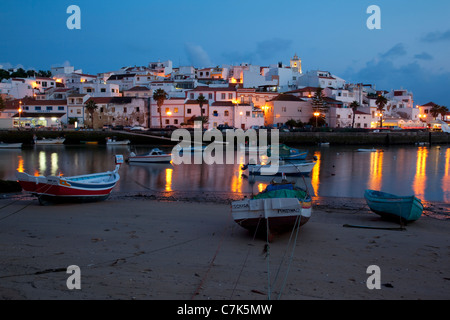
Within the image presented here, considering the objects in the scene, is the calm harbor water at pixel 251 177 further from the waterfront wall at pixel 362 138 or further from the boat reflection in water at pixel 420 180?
the waterfront wall at pixel 362 138

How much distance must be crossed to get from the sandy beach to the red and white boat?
4.14 ft

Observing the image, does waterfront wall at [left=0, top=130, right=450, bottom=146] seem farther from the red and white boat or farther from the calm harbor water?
the red and white boat

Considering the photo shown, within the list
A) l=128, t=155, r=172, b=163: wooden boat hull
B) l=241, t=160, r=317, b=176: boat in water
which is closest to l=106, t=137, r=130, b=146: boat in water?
l=128, t=155, r=172, b=163: wooden boat hull

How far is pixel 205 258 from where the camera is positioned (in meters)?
7.92

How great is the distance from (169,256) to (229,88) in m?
59.3

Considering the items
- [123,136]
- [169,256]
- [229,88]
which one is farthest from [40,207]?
[229,88]

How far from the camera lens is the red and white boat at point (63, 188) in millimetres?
13352

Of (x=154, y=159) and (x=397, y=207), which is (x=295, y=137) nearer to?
(x=154, y=159)

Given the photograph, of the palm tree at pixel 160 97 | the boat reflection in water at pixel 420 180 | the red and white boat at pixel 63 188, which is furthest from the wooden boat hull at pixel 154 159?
the palm tree at pixel 160 97

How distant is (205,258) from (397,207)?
6989mm

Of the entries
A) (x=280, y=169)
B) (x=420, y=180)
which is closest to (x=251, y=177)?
(x=280, y=169)

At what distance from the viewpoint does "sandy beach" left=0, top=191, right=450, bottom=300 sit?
623 centimetres

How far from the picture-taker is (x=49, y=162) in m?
34.0
